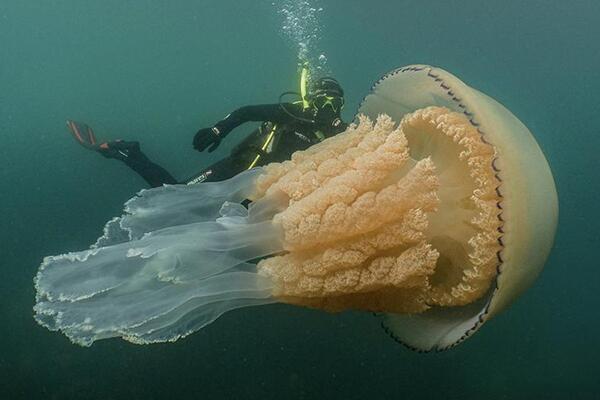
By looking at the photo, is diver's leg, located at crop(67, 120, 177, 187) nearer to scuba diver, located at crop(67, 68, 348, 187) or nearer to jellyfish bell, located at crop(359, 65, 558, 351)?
scuba diver, located at crop(67, 68, 348, 187)

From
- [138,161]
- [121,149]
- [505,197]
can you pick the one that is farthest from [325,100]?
[121,149]

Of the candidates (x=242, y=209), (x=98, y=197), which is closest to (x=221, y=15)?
(x=98, y=197)

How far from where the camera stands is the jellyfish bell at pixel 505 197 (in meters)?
2.06

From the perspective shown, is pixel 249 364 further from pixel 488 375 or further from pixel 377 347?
pixel 488 375

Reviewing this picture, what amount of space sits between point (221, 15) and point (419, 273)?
136 ft

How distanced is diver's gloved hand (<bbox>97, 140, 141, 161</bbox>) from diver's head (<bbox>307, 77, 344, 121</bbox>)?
3.30m

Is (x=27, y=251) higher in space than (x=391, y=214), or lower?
lower

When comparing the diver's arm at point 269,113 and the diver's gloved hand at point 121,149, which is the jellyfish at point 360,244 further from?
the diver's gloved hand at point 121,149

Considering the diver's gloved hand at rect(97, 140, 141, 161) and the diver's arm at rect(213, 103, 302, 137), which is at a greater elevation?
the diver's arm at rect(213, 103, 302, 137)

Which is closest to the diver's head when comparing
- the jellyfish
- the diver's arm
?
the diver's arm

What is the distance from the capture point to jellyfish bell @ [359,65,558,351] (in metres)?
2.06

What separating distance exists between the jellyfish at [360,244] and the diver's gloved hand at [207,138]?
242cm

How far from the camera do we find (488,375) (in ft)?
39.3

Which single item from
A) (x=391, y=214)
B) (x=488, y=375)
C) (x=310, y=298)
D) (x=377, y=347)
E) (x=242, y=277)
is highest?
(x=391, y=214)
